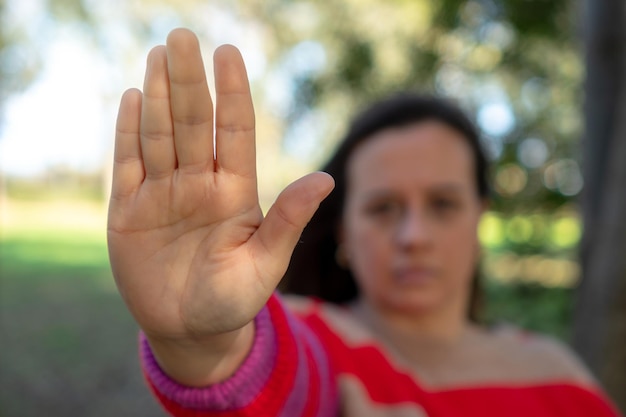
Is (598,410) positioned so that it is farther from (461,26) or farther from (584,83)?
(461,26)

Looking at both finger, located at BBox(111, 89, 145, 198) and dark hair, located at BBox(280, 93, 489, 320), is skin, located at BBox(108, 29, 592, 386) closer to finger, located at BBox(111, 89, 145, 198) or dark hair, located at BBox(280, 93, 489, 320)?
finger, located at BBox(111, 89, 145, 198)

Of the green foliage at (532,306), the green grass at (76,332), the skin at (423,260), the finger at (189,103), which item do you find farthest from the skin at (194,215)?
the green foliage at (532,306)

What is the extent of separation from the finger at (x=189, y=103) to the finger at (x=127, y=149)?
51 mm

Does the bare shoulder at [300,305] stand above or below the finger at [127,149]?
below

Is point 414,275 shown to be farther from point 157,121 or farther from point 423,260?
point 157,121

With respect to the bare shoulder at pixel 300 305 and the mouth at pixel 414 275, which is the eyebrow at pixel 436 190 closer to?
the mouth at pixel 414 275

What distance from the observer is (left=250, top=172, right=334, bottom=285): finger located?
2.65ft

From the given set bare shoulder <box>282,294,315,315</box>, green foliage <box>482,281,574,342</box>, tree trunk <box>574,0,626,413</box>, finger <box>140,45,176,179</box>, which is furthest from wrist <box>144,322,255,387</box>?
green foliage <box>482,281,574,342</box>

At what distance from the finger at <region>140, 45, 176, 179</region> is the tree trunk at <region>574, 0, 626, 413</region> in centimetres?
194

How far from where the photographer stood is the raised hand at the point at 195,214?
81cm

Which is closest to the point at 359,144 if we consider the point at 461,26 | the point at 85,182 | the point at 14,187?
the point at 461,26

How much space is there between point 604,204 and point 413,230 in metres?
1.24

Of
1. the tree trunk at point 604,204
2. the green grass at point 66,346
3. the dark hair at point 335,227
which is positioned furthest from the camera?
the green grass at point 66,346

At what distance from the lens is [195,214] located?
0.85 m
